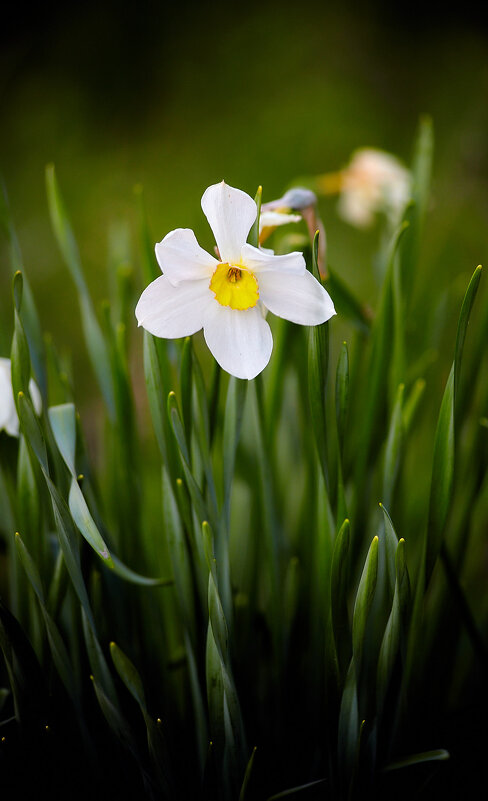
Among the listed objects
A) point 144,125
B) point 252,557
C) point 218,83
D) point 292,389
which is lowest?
point 252,557

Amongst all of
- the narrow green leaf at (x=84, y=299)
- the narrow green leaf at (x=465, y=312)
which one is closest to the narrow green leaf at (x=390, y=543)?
the narrow green leaf at (x=465, y=312)

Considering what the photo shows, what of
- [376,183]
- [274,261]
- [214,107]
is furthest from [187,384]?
[214,107]

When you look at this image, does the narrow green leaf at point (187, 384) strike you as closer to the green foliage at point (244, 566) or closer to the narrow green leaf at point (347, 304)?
the green foliage at point (244, 566)

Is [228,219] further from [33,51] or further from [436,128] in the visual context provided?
[33,51]

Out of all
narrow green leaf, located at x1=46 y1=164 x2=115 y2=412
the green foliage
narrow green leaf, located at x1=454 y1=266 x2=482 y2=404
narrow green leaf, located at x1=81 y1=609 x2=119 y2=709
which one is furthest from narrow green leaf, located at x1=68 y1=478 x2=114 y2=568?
narrow green leaf, located at x1=454 y1=266 x2=482 y2=404

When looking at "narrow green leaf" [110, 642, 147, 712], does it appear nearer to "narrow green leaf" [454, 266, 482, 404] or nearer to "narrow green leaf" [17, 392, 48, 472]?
"narrow green leaf" [17, 392, 48, 472]

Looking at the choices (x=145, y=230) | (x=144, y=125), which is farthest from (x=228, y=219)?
(x=144, y=125)

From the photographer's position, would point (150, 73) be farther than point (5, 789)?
Yes
